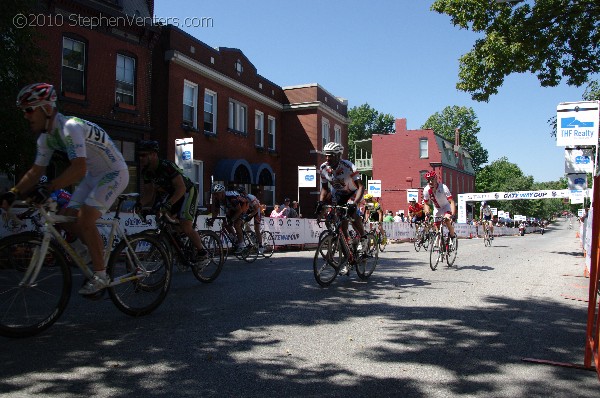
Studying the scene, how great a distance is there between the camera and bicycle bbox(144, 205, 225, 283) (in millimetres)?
6406

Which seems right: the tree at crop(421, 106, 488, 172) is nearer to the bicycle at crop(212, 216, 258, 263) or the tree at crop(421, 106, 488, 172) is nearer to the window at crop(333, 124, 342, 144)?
the window at crop(333, 124, 342, 144)

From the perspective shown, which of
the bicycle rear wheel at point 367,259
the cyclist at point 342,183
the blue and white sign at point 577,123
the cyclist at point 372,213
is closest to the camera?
the cyclist at point 342,183

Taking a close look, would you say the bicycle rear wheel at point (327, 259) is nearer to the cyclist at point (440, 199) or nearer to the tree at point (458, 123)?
the cyclist at point (440, 199)

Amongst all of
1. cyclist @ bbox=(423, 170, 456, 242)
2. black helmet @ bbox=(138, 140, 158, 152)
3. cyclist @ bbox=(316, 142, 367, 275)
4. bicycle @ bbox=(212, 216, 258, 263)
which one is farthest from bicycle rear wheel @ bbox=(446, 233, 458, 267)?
black helmet @ bbox=(138, 140, 158, 152)

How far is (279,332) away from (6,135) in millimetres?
7867

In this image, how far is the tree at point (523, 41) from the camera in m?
13.2

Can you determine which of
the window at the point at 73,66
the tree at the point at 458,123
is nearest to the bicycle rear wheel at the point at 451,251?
the window at the point at 73,66

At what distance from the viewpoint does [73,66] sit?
1695 cm

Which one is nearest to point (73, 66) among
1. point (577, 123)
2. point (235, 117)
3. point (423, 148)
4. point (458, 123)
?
point (235, 117)

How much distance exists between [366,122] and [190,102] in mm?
72782

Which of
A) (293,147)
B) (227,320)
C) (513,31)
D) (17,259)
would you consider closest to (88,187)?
(17,259)

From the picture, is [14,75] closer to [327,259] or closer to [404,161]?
[327,259]

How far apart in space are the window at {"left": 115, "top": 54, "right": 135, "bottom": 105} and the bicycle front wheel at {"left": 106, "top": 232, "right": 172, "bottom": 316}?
15.1 meters

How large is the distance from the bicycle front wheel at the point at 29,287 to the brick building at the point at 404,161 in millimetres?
52686
